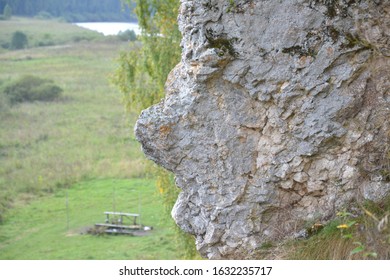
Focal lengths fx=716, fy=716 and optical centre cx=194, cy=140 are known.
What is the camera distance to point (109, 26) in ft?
174

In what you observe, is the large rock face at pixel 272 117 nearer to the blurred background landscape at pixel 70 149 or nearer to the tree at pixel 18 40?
the blurred background landscape at pixel 70 149

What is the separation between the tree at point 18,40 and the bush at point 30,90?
30.2ft

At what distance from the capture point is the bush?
137 feet

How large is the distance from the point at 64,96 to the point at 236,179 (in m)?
37.2

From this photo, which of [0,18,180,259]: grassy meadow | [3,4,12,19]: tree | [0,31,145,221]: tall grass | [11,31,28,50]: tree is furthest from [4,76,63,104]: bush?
[11,31,28,50]: tree

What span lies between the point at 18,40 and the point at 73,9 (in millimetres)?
10007

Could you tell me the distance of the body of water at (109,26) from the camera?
166ft

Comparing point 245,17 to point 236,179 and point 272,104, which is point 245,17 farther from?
point 236,179

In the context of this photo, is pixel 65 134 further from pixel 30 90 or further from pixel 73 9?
pixel 73 9

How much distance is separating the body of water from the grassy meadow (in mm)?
3732

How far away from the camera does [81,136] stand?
115 ft

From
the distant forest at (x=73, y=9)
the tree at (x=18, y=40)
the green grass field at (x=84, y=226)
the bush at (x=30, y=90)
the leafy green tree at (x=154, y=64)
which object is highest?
the leafy green tree at (x=154, y=64)

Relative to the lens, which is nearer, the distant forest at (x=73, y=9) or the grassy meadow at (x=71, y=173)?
the grassy meadow at (x=71, y=173)

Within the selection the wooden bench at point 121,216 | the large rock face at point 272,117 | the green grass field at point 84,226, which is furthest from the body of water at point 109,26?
the large rock face at point 272,117
